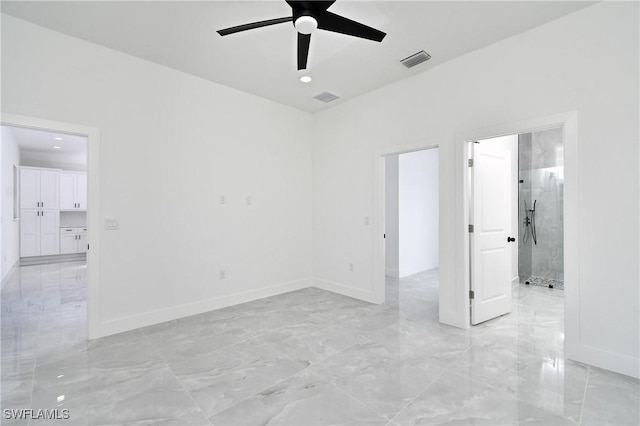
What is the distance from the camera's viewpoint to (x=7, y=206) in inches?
237

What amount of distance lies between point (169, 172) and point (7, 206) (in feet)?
16.4

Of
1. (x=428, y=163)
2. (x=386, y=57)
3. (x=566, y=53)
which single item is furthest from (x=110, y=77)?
(x=428, y=163)

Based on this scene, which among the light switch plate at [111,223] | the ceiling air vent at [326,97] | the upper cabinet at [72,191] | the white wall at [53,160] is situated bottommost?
the light switch plate at [111,223]

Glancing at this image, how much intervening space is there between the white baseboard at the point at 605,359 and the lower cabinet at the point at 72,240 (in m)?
10.9

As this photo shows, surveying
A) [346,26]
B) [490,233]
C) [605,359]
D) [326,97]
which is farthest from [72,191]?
[605,359]

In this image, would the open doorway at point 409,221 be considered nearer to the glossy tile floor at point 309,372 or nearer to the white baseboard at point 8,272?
the glossy tile floor at point 309,372

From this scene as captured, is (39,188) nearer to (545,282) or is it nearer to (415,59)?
(415,59)

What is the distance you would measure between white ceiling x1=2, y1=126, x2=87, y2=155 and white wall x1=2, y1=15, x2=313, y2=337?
3695mm

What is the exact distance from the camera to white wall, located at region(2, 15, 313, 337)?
301 centimetres

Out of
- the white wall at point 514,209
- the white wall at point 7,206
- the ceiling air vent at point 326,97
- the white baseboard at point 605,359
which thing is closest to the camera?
the white baseboard at point 605,359

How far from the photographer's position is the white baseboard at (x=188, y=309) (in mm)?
3266

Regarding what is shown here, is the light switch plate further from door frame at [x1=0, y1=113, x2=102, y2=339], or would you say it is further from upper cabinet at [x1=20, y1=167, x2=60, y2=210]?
upper cabinet at [x1=20, y1=167, x2=60, y2=210]

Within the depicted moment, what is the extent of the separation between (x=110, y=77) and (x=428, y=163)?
19.5 ft

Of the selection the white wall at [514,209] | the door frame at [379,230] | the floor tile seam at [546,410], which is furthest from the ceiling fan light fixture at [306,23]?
the white wall at [514,209]
